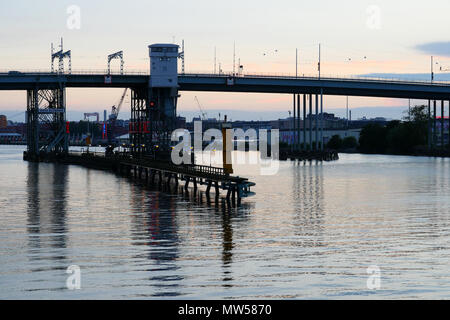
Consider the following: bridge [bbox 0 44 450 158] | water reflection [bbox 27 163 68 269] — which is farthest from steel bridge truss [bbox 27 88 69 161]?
water reflection [bbox 27 163 68 269]

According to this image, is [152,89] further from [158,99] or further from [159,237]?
[159,237]

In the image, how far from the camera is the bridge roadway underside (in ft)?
440

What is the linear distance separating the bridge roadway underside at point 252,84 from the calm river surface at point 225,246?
226ft

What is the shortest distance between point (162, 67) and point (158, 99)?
6.78 metres

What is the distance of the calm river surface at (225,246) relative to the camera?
27.2 metres

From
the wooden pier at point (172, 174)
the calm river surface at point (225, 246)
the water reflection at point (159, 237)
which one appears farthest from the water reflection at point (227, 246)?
the wooden pier at point (172, 174)

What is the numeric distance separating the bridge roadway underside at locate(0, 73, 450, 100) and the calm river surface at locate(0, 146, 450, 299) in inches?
2712

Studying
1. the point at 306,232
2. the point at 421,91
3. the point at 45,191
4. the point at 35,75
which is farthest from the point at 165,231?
the point at 421,91

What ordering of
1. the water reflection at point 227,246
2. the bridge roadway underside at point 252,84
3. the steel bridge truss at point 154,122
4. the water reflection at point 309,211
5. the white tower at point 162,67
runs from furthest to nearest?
the bridge roadway underside at point 252,84 < the white tower at point 162,67 < the steel bridge truss at point 154,122 < the water reflection at point 309,211 < the water reflection at point 227,246

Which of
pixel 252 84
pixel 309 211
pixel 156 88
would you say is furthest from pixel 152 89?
pixel 309 211

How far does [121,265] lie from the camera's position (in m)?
31.3

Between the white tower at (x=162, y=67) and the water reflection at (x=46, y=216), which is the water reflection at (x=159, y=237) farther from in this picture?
the white tower at (x=162, y=67)
